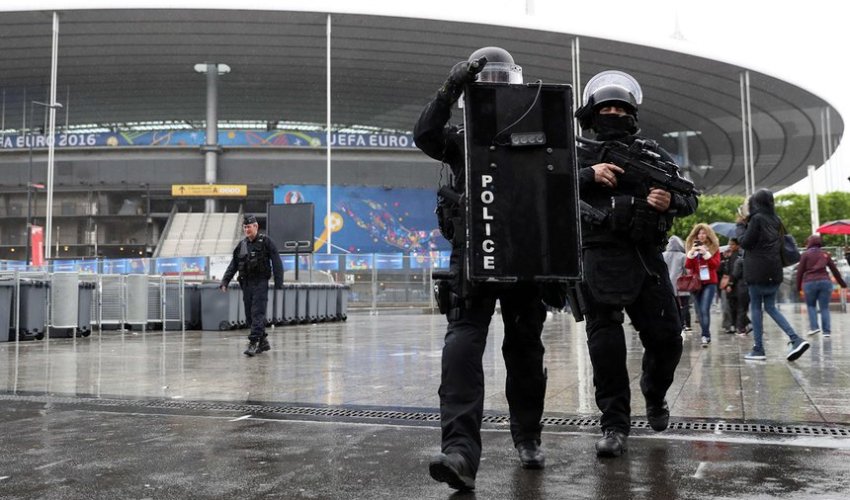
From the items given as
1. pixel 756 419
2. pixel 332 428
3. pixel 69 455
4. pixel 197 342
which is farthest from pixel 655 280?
pixel 197 342

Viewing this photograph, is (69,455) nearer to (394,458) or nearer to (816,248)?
(394,458)

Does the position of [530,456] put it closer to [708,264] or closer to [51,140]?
[708,264]

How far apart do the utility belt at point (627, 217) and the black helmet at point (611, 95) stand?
47cm

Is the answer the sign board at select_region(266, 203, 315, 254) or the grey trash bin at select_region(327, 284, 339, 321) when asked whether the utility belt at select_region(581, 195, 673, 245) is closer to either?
the sign board at select_region(266, 203, 315, 254)

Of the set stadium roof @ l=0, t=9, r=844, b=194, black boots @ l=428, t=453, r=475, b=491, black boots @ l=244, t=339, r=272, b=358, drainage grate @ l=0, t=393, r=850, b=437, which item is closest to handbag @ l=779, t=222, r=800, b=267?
drainage grate @ l=0, t=393, r=850, b=437

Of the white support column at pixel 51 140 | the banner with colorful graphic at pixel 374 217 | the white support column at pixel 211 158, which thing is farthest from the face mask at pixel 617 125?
the white support column at pixel 211 158

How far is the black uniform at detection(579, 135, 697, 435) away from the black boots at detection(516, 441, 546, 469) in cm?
48

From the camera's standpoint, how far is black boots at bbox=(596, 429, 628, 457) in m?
3.22

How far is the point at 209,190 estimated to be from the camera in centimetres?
5119

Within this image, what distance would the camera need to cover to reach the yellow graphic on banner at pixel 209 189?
2009 inches

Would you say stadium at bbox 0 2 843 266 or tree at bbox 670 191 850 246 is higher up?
stadium at bbox 0 2 843 266

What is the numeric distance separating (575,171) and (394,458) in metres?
1.41

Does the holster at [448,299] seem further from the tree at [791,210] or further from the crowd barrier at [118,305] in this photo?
the tree at [791,210]

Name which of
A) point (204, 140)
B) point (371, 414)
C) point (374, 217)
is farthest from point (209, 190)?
point (371, 414)
